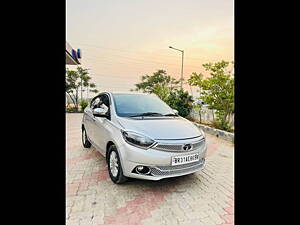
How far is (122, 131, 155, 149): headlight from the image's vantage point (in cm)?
216

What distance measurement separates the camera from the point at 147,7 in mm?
2453

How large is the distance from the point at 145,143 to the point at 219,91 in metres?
4.67

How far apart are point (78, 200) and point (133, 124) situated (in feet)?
3.70

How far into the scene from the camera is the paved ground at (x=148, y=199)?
1.81 m

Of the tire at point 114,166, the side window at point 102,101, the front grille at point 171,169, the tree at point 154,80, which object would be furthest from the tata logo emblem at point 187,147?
the tree at point 154,80

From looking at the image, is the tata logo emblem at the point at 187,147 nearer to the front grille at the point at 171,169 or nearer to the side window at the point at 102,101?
the front grille at the point at 171,169

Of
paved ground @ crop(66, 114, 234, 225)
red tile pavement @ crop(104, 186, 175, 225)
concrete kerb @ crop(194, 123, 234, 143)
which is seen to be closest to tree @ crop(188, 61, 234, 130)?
concrete kerb @ crop(194, 123, 234, 143)

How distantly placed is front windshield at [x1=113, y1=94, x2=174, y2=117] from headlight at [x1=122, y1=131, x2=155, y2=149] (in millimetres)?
544

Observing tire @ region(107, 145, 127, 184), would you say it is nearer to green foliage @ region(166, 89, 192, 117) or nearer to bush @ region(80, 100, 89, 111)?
green foliage @ region(166, 89, 192, 117)

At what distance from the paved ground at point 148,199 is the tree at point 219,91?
334 centimetres

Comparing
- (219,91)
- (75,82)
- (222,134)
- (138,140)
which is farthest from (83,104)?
(138,140)

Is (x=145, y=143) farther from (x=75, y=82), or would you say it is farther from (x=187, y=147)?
(x=75, y=82)
